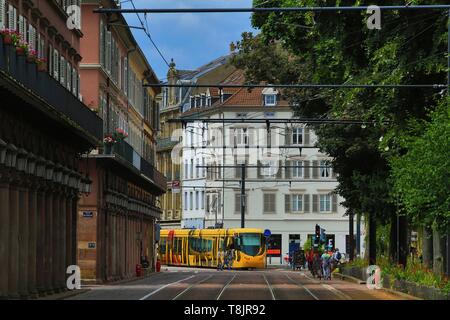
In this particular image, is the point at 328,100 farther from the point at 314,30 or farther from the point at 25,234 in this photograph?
the point at 25,234

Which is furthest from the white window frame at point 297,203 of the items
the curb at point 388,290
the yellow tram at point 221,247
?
the curb at point 388,290

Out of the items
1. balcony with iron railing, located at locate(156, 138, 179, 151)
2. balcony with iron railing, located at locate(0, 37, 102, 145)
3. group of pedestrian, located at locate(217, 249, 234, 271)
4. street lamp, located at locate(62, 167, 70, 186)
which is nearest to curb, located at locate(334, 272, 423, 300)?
balcony with iron railing, located at locate(0, 37, 102, 145)

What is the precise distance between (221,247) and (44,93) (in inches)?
2431

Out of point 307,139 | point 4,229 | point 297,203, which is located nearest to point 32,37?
point 4,229

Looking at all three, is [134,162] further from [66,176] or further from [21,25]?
[21,25]

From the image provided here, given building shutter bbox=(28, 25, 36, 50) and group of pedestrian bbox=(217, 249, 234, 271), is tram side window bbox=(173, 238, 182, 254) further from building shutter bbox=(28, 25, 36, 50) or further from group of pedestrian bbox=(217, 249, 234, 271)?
building shutter bbox=(28, 25, 36, 50)

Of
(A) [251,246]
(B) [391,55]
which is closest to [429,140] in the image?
(B) [391,55]

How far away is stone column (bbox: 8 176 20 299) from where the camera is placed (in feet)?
121

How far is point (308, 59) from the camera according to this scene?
154ft

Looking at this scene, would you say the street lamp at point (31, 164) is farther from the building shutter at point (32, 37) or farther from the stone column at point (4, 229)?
the building shutter at point (32, 37)

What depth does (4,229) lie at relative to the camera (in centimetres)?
3541

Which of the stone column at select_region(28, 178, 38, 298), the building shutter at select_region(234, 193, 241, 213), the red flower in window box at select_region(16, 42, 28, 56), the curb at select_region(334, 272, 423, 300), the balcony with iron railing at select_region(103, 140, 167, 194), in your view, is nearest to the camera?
the red flower in window box at select_region(16, 42, 28, 56)

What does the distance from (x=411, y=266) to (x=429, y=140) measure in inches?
472

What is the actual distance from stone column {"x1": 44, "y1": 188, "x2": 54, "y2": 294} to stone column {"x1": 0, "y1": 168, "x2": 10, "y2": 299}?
7.08 m
